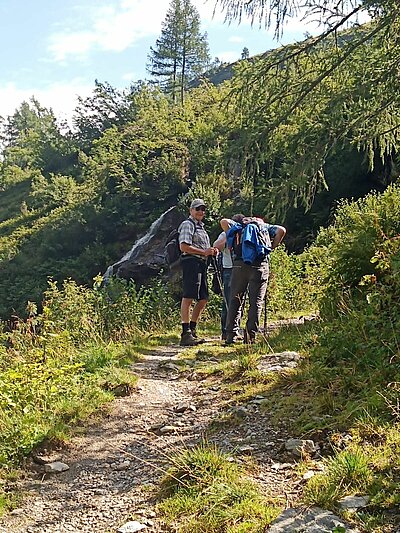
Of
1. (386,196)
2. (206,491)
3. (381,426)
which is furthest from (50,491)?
(386,196)

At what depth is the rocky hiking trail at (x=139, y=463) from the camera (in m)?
2.96

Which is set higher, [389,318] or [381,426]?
[389,318]

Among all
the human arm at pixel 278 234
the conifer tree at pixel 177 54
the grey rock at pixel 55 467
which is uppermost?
the conifer tree at pixel 177 54

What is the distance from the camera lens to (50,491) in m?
3.53

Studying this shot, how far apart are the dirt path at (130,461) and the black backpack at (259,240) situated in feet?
6.25

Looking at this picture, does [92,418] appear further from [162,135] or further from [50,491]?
[162,135]

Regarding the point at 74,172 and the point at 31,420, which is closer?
the point at 31,420

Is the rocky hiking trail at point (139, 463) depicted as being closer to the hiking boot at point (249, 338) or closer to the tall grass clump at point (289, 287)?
the hiking boot at point (249, 338)

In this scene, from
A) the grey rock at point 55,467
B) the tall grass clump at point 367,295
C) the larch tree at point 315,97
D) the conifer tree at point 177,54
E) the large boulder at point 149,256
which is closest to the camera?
the grey rock at point 55,467

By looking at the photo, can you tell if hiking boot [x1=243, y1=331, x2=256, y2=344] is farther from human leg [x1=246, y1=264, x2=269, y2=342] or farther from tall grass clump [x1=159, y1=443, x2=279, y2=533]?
tall grass clump [x1=159, y1=443, x2=279, y2=533]

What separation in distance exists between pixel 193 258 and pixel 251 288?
3.77ft

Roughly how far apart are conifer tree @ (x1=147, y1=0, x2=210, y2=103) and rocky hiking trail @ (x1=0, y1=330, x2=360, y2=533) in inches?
1831

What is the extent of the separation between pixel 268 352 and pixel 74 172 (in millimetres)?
43771

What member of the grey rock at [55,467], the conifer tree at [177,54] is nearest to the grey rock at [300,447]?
the grey rock at [55,467]
